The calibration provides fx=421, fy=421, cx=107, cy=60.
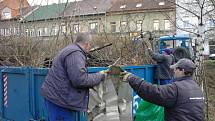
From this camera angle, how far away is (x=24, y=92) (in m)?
6.91

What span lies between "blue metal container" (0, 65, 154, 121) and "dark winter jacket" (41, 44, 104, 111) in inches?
22.3

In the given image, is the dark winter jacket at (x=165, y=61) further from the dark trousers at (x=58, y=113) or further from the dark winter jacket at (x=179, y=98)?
the dark winter jacket at (x=179, y=98)

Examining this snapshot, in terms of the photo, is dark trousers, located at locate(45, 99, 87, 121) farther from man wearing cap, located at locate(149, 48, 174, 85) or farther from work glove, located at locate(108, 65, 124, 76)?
man wearing cap, located at locate(149, 48, 174, 85)

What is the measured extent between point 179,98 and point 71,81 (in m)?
1.55

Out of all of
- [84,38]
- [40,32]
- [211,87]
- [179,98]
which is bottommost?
[211,87]

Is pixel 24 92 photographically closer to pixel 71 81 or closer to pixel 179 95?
pixel 71 81

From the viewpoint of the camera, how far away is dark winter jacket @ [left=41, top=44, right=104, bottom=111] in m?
5.41

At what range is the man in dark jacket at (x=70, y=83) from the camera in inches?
214

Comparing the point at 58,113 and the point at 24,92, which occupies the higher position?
the point at 24,92

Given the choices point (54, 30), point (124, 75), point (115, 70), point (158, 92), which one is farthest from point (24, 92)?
point (54, 30)

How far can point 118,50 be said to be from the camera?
965 cm

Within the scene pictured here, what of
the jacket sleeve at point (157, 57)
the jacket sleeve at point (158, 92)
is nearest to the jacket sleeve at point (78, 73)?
the jacket sleeve at point (158, 92)

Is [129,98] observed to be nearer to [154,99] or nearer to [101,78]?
[101,78]

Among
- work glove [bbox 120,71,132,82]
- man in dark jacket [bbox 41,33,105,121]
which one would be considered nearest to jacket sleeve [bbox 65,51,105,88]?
man in dark jacket [bbox 41,33,105,121]
